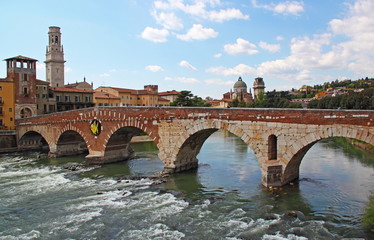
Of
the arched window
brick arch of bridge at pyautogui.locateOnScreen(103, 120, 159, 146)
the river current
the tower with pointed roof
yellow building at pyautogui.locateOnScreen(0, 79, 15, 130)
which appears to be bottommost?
the river current

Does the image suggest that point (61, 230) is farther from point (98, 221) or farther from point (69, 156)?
point (69, 156)

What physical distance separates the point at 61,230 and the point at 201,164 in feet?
44.7

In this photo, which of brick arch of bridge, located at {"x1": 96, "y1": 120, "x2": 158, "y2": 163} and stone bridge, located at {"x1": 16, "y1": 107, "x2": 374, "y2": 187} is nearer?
stone bridge, located at {"x1": 16, "y1": 107, "x2": 374, "y2": 187}

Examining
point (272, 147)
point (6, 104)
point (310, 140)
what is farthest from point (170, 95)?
point (310, 140)

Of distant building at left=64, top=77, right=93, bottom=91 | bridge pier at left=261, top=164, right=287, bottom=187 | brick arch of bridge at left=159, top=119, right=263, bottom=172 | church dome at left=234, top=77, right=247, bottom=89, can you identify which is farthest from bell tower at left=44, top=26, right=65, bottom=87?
church dome at left=234, top=77, right=247, bottom=89

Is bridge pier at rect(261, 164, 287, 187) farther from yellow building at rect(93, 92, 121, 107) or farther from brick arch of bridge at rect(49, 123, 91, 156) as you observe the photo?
yellow building at rect(93, 92, 121, 107)

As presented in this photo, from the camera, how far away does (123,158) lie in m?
28.9

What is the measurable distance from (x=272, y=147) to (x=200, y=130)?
15.7ft

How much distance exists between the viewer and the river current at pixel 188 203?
13.3 meters

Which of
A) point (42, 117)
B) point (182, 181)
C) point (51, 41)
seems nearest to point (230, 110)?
point (182, 181)

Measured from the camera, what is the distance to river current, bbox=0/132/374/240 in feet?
43.6

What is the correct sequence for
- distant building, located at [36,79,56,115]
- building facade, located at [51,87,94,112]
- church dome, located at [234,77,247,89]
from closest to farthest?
1. distant building, located at [36,79,56,115]
2. building facade, located at [51,87,94,112]
3. church dome, located at [234,77,247,89]

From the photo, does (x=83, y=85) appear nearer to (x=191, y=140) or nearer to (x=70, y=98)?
(x=70, y=98)

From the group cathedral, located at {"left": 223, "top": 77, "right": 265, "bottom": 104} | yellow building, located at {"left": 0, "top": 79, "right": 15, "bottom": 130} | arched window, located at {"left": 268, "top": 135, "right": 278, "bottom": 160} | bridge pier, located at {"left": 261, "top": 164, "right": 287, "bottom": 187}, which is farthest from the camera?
cathedral, located at {"left": 223, "top": 77, "right": 265, "bottom": 104}
